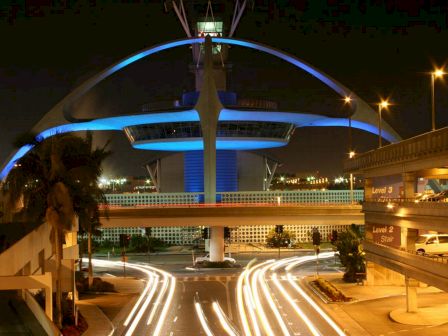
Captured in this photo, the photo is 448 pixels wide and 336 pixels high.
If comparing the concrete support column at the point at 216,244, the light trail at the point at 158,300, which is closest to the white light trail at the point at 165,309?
the light trail at the point at 158,300

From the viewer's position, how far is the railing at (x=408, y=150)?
29781 mm

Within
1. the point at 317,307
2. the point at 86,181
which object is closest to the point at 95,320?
the point at 86,181

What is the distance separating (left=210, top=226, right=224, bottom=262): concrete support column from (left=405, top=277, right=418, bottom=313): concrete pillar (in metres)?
32.3

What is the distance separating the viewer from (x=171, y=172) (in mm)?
109188

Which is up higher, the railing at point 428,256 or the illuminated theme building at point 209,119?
the illuminated theme building at point 209,119

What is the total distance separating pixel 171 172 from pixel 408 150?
250 feet

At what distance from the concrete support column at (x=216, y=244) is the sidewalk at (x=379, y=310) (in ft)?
59.0

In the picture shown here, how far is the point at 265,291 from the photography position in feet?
155

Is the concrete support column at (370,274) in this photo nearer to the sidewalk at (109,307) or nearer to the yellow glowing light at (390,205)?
the yellow glowing light at (390,205)

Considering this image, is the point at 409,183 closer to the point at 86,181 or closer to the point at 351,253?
the point at 351,253

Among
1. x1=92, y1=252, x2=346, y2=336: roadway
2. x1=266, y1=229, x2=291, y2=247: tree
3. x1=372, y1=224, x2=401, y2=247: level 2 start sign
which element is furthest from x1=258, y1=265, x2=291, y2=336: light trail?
x1=266, y1=229, x2=291, y2=247: tree

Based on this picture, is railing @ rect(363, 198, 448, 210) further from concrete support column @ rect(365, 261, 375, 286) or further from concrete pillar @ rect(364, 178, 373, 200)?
concrete support column @ rect(365, 261, 375, 286)

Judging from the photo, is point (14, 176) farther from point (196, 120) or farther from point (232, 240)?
point (232, 240)

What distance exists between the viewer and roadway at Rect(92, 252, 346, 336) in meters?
33.7
